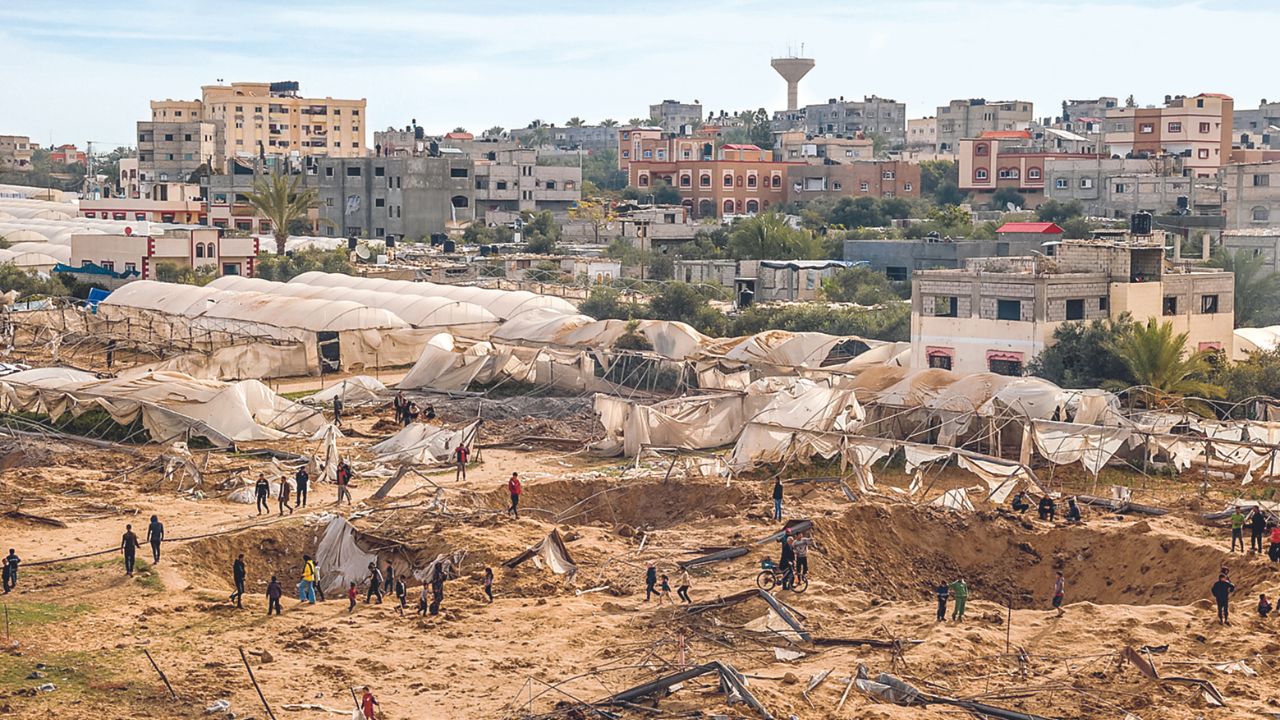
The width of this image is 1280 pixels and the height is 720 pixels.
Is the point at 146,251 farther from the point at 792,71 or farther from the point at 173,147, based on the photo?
the point at 792,71

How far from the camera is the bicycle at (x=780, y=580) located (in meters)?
22.8

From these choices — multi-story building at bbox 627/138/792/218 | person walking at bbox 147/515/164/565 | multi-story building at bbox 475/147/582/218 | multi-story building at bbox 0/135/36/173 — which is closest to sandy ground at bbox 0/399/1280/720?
person walking at bbox 147/515/164/565

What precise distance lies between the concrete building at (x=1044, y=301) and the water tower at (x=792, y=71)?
144 meters

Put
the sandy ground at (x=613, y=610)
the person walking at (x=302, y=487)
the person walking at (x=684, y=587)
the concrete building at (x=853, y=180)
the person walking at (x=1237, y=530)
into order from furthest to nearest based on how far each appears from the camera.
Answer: the concrete building at (x=853, y=180) < the person walking at (x=302, y=487) < the person walking at (x=1237, y=530) < the person walking at (x=684, y=587) < the sandy ground at (x=613, y=610)

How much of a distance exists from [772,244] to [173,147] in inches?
2849

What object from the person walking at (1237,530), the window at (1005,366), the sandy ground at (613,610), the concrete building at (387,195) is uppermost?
the concrete building at (387,195)

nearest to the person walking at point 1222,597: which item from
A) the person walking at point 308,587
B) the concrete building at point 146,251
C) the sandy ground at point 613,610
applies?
the sandy ground at point 613,610

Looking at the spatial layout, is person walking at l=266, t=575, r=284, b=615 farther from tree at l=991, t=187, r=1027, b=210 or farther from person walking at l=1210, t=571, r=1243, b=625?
tree at l=991, t=187, r=1027, b=210

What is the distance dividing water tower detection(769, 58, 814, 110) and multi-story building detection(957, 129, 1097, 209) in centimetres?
A: 7912

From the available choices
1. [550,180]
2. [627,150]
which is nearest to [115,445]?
[550,180]

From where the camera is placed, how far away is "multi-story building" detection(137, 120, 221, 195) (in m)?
126

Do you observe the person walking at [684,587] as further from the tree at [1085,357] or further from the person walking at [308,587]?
the tree at [1085,357]

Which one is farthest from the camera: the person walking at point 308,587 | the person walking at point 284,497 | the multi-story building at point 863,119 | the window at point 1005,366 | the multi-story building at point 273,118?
the multi-story building at point 863,119

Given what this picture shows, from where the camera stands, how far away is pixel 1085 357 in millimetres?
35969
